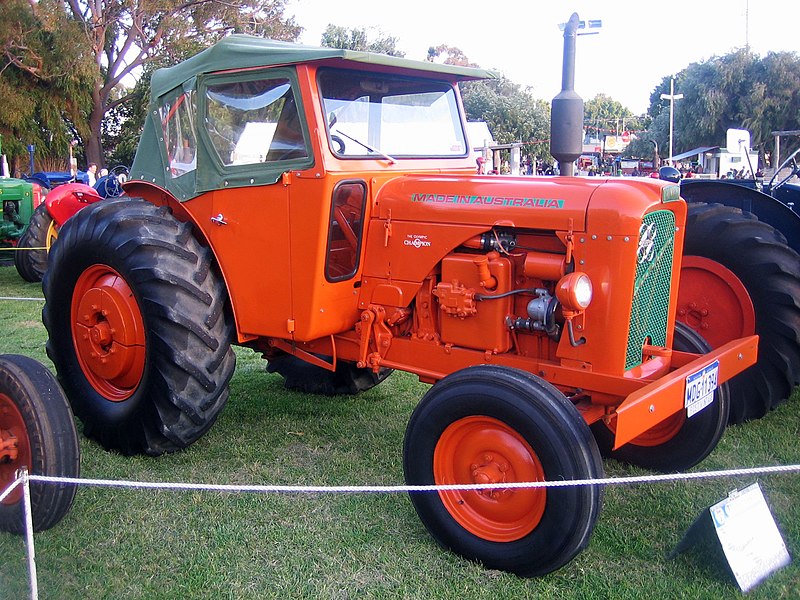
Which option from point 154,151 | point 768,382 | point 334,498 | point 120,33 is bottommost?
point 334,498

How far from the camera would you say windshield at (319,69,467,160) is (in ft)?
12.4

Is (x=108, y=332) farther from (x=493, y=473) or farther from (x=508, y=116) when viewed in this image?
(x=508, y=116)

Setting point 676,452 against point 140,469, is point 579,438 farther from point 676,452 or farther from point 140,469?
point 140,469

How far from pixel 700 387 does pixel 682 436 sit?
0.71 meters

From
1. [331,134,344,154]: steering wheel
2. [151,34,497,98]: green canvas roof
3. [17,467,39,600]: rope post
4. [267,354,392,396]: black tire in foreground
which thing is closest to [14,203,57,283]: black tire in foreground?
[267,354,392,396]: black tire in foreground

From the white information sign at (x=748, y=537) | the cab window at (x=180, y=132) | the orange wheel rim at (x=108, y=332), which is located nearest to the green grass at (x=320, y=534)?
the white information sign at (x=748, y=537)

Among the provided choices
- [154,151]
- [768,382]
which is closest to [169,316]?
[154,151]

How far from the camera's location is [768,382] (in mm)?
4422

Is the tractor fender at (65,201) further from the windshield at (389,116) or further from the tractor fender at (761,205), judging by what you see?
the tractor fender at (761,205)

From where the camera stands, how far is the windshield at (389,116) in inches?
149

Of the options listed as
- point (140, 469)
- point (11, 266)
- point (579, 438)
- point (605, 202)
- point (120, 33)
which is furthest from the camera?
point (120, 33)

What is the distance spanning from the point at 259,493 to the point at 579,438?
1.72 metres

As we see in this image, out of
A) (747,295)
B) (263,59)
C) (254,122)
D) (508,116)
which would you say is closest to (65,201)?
(254,122)

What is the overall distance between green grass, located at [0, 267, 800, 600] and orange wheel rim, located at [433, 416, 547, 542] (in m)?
0.18
